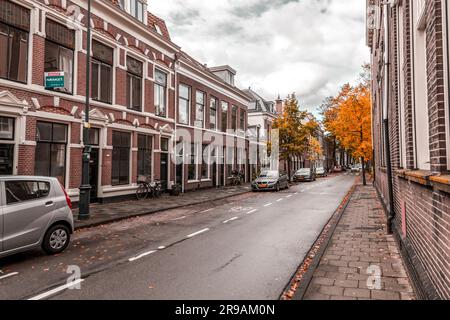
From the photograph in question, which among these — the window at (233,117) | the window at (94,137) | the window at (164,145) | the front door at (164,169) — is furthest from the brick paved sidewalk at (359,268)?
the window at (233,117)

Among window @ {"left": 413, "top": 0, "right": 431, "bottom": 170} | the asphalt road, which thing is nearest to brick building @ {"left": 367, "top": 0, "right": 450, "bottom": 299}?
window @ {"left": 413, "top": 0, "right": 431, "bottom": 170}

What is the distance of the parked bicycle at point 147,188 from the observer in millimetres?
16016

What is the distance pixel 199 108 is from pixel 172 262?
18.3 m

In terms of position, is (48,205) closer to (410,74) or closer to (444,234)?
(444,234)

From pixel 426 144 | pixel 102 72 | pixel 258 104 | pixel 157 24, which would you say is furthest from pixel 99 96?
pixel 258 104

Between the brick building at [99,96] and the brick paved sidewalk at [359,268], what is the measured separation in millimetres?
9936

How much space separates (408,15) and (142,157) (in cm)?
1388

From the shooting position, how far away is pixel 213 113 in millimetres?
25297

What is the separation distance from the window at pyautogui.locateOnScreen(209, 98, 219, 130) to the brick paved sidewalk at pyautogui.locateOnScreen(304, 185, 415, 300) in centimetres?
1727

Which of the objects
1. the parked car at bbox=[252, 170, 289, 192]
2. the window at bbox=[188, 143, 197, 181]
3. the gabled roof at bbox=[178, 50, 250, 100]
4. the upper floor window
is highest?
the gabled roof at bbox=[178, 50, 250, 100]

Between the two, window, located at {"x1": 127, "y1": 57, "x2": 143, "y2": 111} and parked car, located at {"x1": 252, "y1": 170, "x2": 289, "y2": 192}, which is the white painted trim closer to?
window, located at {"x1": 127, "y1": 57, "x2": 143, "y2": 111}

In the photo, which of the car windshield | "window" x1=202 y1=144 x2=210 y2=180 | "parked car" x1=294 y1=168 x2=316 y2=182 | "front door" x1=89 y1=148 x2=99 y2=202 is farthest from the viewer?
"parked car" x1=294 y1=168 x2=316 y2=182

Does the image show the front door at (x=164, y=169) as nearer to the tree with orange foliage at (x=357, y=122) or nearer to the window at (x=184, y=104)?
the window at (x=184, y=104)

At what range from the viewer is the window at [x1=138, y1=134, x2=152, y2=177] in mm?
16625
